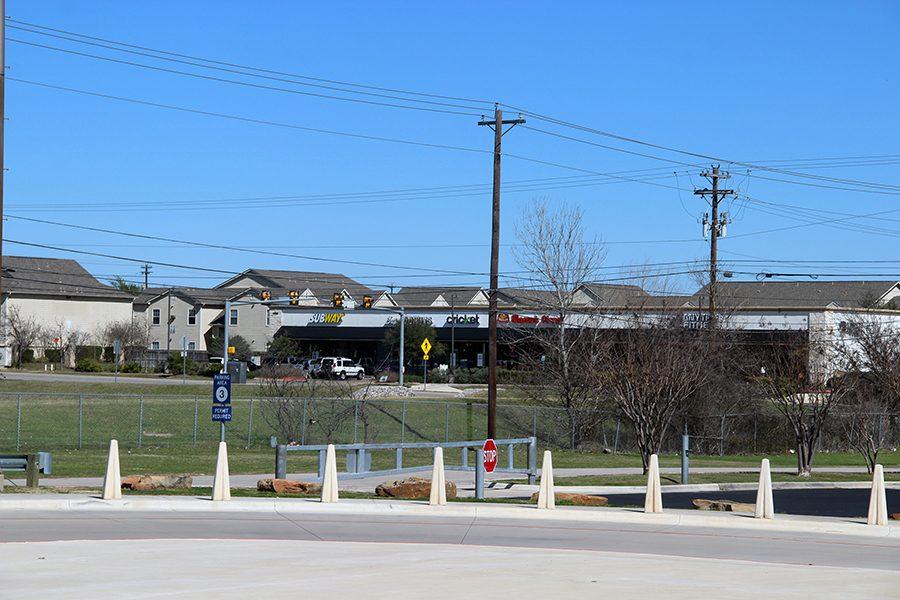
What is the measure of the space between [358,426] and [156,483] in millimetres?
23522

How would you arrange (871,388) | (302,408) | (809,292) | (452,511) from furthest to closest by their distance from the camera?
(809,292)
(871,388)
(302,408)
(452,511)

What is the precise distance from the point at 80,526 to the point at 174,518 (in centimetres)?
155

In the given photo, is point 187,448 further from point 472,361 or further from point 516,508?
→ point 472,361

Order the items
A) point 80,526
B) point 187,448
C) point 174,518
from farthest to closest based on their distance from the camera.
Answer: point 187,448 → point 174,518 → point 80,526

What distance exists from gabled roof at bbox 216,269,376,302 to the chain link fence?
46.2 m

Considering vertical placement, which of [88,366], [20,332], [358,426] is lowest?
[358,426]

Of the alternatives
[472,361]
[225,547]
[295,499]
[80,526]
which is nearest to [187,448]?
[295,499]

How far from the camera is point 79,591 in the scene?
36.7ft

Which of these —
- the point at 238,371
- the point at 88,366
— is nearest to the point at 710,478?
the point at 238,371

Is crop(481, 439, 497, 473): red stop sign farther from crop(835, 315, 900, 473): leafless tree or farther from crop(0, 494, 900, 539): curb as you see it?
crop(835, 315, 900, 473): leafless tree

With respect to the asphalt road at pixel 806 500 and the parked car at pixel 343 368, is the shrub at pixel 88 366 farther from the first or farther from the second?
the asphalt road at pixel 806 500

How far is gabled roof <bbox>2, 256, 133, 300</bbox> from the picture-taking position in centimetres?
8762

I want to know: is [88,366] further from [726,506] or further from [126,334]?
[726,506]

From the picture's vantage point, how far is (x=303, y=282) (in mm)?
101875
